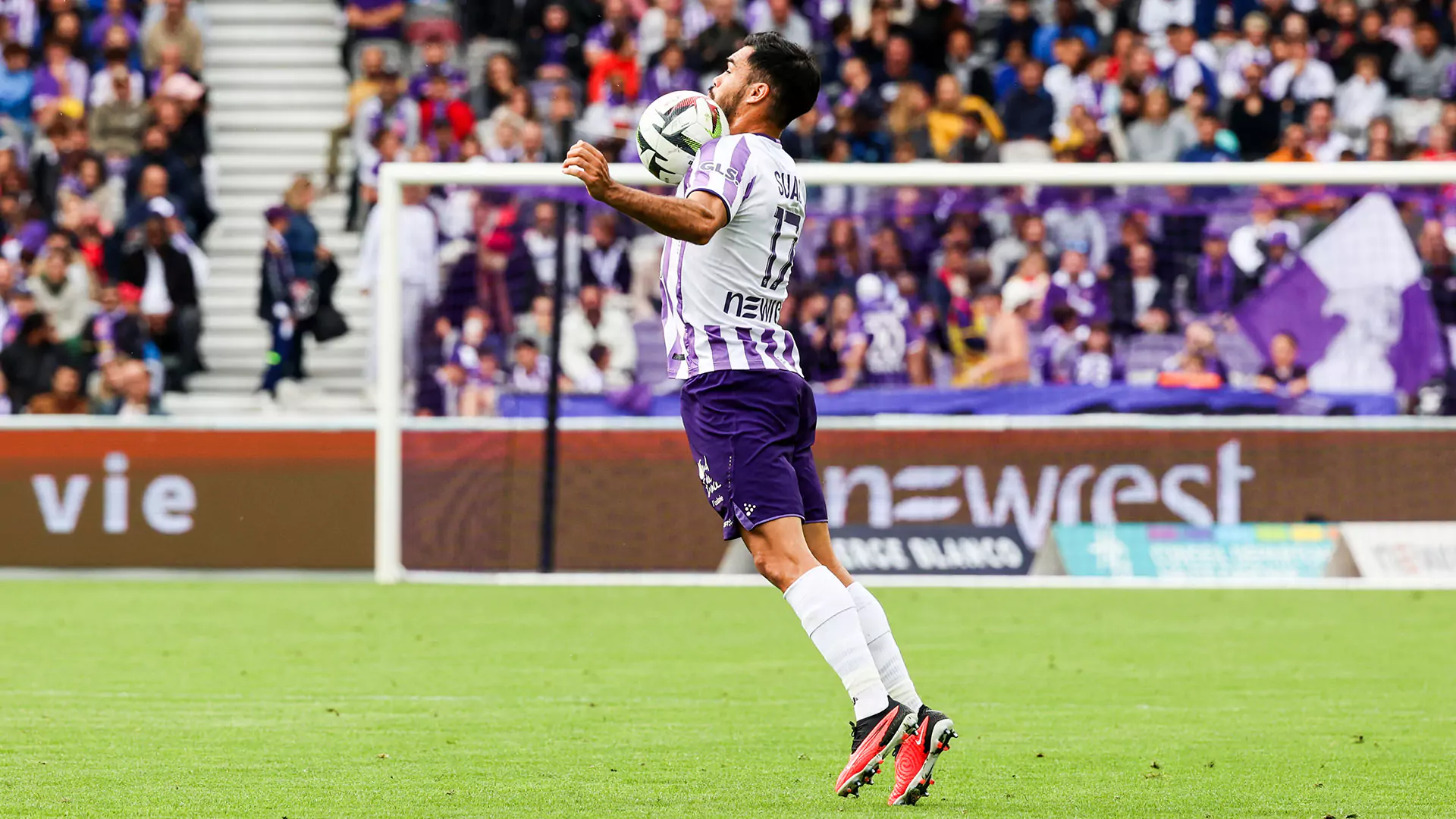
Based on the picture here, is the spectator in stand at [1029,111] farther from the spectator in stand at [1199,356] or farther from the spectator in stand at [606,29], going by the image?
the spectator in stand at [1199,356]

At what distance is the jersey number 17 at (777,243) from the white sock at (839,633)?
2.84ft

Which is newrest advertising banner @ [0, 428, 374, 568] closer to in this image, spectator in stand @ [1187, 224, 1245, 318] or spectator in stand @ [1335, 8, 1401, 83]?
spectator in stand @ [1187, 224, 1245, 318]

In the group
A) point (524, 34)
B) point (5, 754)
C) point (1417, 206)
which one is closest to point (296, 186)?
point (524, 34)

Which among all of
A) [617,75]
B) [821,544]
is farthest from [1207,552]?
[821,544]

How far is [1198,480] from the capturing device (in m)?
13.4

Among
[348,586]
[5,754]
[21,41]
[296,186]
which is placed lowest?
[348,586]

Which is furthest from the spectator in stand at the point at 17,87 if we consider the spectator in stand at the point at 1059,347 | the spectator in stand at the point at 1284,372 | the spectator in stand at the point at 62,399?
the spectator in stand at the point at 1284,372

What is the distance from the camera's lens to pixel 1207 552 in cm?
1333

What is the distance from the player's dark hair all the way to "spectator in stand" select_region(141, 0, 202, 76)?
1453 centimetres

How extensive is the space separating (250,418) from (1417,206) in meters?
8.04

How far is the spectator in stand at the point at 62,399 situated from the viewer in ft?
49.3

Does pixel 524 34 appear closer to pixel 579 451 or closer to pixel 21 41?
pixel 21 41

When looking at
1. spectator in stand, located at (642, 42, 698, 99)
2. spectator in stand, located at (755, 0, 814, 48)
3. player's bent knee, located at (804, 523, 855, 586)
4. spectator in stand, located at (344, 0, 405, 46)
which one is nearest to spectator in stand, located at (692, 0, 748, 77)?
spectator in stand, located at (642, 42, 698, 99)

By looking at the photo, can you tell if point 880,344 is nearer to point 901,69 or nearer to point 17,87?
point 901,69
